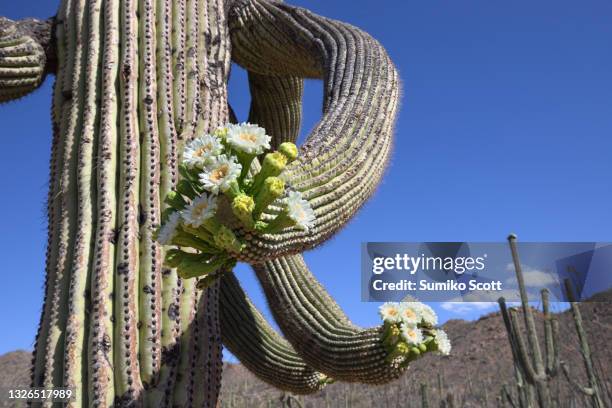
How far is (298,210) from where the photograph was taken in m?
1.70

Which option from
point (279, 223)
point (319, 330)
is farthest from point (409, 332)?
point (279, 223)

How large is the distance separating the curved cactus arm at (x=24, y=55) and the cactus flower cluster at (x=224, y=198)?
5.30 feet

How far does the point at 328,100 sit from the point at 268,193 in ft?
4.09

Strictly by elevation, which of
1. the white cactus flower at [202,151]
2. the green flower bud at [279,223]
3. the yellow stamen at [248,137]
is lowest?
the green flower bud at [279,223]

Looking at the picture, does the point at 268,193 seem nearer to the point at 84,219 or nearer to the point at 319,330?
the point at 84,219

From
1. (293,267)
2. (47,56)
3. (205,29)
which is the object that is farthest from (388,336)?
(47,56)

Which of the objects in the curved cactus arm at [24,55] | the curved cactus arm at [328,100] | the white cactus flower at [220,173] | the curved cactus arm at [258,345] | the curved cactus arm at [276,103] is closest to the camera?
the white cactus flower at [220,173]

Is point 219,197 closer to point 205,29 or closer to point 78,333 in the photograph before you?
point 78,333

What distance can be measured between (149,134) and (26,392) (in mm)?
1070

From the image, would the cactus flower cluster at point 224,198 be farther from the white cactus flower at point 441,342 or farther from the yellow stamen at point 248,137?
the white cactus flower at point 441,342

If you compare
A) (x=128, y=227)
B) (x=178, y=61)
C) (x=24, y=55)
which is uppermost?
(x=24, y=55)

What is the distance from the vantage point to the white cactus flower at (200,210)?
1583 mm

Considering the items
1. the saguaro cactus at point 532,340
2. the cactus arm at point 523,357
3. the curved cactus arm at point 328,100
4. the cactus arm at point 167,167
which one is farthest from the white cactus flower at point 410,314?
the cactus arm at point 167,167

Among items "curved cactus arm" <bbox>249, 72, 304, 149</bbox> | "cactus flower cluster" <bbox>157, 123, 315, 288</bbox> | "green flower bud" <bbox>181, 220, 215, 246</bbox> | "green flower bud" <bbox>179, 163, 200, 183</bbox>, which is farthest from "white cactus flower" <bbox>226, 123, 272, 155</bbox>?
"curved cactus arm" <bbox>249, 72, 304, 149</bbox>
